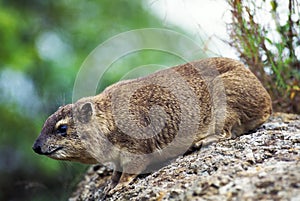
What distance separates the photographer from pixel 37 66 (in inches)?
352

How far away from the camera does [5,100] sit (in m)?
8.74

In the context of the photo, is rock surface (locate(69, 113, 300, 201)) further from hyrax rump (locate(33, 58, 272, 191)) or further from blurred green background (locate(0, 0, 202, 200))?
blurred green background (locate(0, 0, 202, 200))

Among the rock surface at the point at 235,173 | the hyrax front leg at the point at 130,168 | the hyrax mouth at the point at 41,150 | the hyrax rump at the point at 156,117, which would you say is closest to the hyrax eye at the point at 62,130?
the hyrax rump at the point at 156,117

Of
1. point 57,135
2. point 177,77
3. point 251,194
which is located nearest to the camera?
point 251,194

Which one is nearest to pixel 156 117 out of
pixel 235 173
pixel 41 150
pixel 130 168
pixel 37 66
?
pixel 130 168

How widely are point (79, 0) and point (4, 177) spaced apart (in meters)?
4.15

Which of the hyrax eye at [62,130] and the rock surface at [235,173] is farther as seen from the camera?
the hyrax eye at [62,130]

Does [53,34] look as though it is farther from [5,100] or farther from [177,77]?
[177,77]

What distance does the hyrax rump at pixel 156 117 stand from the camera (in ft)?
16.4

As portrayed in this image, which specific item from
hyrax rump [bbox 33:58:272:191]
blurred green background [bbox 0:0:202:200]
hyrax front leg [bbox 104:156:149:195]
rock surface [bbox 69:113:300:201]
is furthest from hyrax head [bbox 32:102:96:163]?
blurred green background [bbox 0:0:202:200]

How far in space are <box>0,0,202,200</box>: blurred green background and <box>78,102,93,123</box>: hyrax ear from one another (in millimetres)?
2038

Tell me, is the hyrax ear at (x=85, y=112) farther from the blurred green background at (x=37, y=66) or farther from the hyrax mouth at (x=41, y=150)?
the blurred green background at (x=37, y=66)

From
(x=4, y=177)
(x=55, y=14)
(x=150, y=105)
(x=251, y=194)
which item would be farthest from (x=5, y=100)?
(x=251, y=194)

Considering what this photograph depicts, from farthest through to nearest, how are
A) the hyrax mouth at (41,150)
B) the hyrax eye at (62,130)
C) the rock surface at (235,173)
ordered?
the hyrax eye at (62,130) < the hyrax mouth at (41,150) < the rock surface at (235,173)
